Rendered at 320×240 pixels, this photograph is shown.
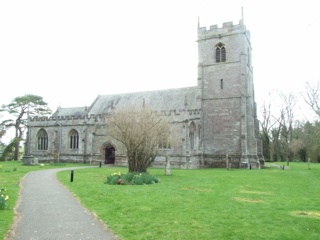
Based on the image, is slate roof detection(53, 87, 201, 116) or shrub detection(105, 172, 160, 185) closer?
shrub detection(105, 172, 160, 185)

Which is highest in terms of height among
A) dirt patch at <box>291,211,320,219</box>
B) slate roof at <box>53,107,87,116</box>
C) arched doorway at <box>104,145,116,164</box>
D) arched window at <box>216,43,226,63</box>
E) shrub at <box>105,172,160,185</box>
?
arched window at <box>216,43,226,63</box>

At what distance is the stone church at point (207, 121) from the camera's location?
3047cm

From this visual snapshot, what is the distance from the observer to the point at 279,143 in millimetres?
52281

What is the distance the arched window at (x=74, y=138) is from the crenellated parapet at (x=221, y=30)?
65.4 ft

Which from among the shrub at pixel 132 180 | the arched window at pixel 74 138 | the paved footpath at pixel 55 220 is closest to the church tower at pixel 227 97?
the shrub at pixel 132 180

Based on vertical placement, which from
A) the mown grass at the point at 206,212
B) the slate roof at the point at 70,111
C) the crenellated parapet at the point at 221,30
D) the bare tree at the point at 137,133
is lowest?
the mown grass at the point at 206,212

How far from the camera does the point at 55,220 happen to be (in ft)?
26.7

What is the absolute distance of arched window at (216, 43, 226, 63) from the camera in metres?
33.0

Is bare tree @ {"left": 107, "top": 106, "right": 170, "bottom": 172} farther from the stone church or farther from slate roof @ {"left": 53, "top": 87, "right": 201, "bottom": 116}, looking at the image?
slate roof @ {"left": 53, "top": 87, "right": 201, "bottom": 116}

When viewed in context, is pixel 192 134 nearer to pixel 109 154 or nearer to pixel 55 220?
pixel 109 154

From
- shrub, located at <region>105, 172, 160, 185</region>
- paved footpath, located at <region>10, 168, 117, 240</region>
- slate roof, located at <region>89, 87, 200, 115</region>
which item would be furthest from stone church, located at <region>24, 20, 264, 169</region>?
paved footpath, located at <region>10, 168, 117, 240</region>

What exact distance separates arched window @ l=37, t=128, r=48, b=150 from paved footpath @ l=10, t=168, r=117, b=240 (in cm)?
2877

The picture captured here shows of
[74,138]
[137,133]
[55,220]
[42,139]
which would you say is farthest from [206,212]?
[42,139]

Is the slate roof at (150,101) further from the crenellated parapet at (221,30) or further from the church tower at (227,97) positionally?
the crenellated parapet at (221,30)
